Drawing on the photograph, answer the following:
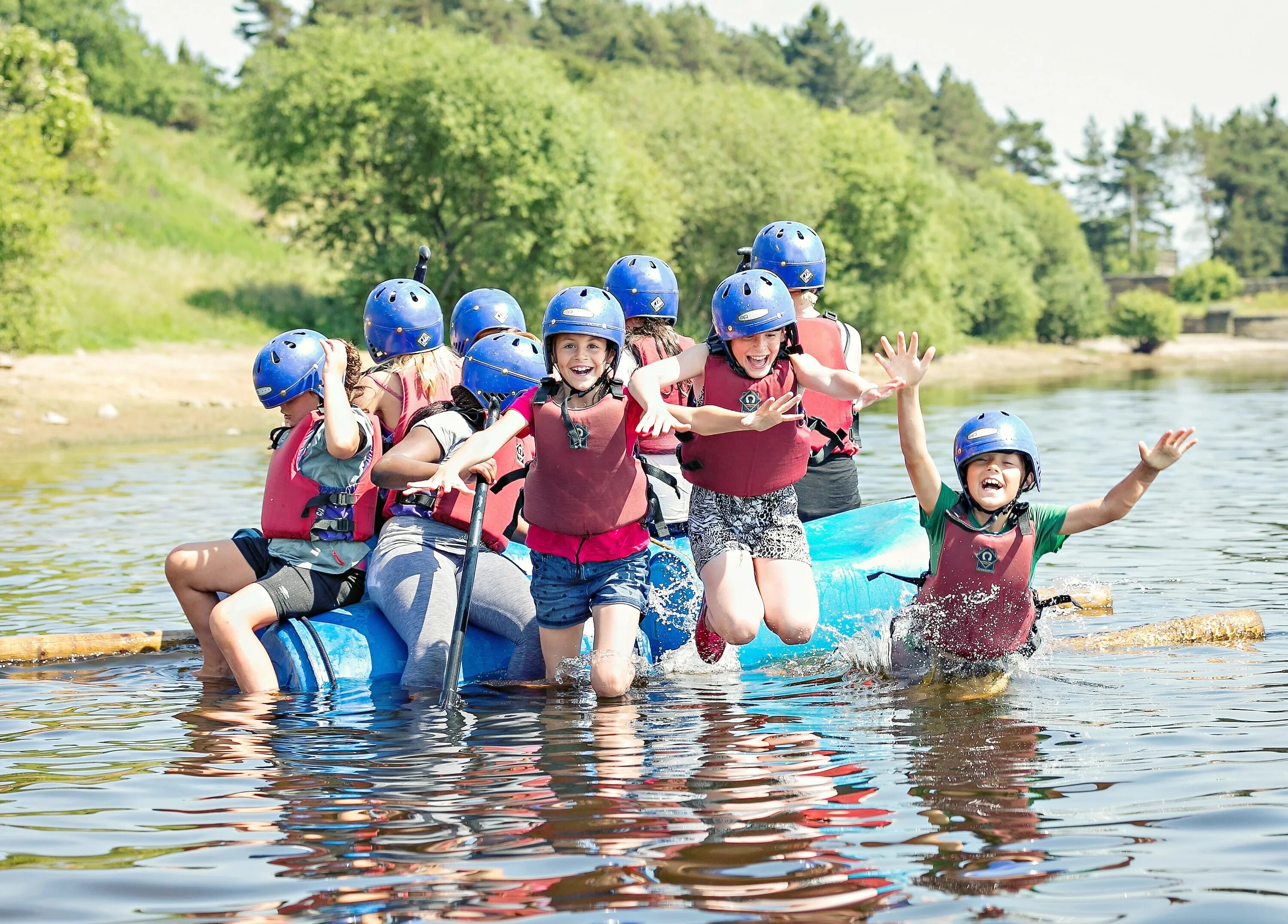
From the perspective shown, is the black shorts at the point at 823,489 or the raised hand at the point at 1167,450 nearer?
the raised hand at the point at 1167,450

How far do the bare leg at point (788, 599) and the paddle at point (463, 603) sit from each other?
1.27 meters

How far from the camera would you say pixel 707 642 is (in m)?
6.84

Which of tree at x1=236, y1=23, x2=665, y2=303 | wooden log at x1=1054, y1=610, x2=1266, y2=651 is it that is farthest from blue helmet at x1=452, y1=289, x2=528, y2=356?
tree at x1=236, y1=23, x2=665, y2=303

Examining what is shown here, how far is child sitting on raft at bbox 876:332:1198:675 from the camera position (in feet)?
20.8

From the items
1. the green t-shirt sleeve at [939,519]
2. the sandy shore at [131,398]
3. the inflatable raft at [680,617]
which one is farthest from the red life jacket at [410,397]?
the sandy shore at [131,398]

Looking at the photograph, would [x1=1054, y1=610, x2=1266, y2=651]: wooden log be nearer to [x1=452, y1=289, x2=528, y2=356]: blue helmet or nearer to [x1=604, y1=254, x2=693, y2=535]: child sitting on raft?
[x1=604, y1=254, x2=693, y2=535]: child sitting on raft

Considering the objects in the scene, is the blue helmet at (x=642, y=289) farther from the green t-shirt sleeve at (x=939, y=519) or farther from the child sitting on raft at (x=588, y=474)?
the green t-shirt sleeve at (x=939, y=519)

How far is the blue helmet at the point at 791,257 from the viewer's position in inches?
309

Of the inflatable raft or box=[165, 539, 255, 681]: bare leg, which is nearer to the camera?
the inflatable raft

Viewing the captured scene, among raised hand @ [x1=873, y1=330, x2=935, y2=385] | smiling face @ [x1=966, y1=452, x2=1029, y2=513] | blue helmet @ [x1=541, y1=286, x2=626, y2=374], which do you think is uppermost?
blue helmet @ [x1=541, y1=286, x2=626, y2=374]

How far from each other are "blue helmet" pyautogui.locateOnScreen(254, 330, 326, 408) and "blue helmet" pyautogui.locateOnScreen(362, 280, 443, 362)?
1.01 ft

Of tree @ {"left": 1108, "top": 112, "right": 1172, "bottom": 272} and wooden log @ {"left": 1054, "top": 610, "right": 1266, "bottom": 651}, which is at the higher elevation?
tree @ {"left": 1108, "top": 112, "right": 1172, "bottom": 272}

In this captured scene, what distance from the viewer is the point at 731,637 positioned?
6.46 m

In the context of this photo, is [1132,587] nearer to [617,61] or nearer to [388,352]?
[388,352]
